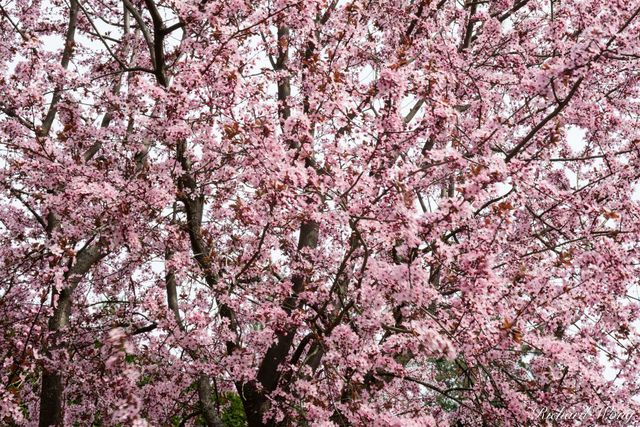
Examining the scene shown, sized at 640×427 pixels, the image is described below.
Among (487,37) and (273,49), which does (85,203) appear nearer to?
(273,49)

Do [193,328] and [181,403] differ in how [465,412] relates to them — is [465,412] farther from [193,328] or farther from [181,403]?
[193,328]

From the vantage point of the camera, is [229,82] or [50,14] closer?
[229,82]

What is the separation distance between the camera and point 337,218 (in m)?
5.37

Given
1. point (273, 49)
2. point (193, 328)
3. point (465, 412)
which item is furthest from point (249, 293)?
point (465, 412)

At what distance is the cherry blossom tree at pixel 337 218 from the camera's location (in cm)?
469

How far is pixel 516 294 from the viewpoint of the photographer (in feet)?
19.0

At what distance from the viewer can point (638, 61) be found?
6.16m

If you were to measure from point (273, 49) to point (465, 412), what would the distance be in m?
6.23

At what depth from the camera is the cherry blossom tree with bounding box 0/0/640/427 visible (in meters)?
4.69

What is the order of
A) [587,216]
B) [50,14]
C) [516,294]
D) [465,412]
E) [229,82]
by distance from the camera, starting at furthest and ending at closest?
1. [50,14]
2. [465,412]
3. [587,216]
4. [516,294]
5. [229,82]

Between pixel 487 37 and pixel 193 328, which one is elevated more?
pixel 487 37

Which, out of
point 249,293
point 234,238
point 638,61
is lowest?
point 249,293

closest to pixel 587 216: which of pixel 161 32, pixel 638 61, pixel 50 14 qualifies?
pixel 638 61

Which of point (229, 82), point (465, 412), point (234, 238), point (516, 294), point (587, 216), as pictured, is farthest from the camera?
point (465, 412)
